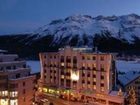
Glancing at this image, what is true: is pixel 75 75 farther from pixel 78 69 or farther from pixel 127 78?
pixel 127 78

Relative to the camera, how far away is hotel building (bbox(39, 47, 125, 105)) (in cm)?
7325

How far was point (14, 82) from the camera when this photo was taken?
5581 centimetres

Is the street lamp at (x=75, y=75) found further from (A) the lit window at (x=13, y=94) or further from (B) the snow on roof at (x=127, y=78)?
(A) the lit window at (x=13, y=94)

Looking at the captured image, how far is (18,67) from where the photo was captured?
6047 cm

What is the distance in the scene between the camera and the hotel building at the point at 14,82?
55.1 meters

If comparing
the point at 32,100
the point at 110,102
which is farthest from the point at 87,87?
the point at 32,100

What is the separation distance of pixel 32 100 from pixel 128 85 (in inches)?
1083

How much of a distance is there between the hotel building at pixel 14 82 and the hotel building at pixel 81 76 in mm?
15687

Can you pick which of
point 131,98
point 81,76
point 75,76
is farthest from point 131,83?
point 75,76

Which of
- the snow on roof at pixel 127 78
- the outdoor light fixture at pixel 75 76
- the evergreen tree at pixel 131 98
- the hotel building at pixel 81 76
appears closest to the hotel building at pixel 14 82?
the outdoor light fixture at pixel 75 76

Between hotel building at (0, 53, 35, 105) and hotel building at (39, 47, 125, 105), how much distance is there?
15.7m

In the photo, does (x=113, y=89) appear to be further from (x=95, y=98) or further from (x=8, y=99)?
(x=8, y=99)

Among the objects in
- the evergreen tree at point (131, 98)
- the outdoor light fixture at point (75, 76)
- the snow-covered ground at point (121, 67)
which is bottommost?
the evergreen tree at point (131, 98)

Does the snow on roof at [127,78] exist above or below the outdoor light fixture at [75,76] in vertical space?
below
